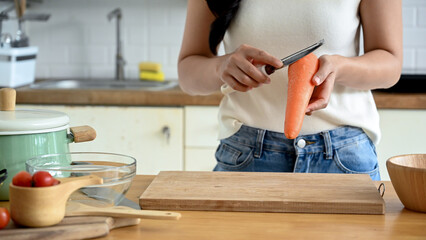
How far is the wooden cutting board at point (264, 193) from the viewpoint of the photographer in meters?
A: 1.03

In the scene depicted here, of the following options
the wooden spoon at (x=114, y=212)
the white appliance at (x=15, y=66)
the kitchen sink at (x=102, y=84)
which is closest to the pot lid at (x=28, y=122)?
the wooden spoon at (x=114, y=212)

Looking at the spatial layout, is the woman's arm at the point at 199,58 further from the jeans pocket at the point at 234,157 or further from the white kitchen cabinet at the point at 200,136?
the white kitchen cabinet at the point at 200,136

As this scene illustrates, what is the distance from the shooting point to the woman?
4.42ft

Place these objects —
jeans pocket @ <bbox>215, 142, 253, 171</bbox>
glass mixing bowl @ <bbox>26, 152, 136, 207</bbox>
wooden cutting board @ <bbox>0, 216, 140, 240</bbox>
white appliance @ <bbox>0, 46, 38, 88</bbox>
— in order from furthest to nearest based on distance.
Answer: white appliance @ <bbox>0, 46, 38, 88</bbox>
jeans pocket @ <bbox>215, 142, 253, 171</bbox>
glass mixing bowl @ <bbox>26, 152, 136, 207</bbox>
wooden cutting board @ <bbox>0, 216, 140, 240</bbox>

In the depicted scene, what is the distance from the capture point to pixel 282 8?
1384 mm

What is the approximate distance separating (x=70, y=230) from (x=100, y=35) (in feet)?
7.43

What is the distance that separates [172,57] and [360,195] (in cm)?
206

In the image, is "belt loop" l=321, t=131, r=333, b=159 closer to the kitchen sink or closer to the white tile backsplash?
the kitchen sink

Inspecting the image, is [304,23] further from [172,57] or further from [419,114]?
[172,57]

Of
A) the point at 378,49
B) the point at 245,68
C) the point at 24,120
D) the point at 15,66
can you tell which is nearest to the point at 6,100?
the point at 24,120

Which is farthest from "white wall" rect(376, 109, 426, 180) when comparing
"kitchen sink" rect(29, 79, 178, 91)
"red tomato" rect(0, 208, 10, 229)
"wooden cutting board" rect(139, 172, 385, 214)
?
"red tomato" rect(0, 208, 10, 229)

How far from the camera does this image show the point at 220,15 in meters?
1.42

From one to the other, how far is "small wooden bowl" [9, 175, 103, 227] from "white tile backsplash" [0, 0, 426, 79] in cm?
216

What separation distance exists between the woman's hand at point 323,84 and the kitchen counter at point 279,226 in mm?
199
